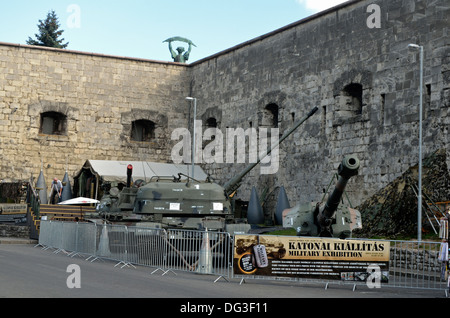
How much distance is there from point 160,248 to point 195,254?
74cm

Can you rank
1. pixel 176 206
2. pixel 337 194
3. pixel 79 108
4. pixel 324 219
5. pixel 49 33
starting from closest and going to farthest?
pixel 337 194 < pixel 324 219 < pixel 176 206 < pixel 79 108 < pixel 49 33

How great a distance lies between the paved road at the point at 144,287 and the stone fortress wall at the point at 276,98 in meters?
10.1

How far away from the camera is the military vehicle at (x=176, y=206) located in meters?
18.8

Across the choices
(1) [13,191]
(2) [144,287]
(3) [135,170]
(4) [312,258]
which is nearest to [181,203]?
(4) [312,258]

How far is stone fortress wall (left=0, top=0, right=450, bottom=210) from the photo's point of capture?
76.2 ft

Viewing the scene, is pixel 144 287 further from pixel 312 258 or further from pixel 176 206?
pixel 176 206

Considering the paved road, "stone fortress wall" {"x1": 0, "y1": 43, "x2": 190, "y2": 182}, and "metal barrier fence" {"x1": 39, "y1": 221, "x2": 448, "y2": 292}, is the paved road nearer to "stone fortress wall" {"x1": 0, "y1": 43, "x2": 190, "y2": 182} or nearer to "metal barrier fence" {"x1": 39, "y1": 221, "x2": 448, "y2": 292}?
"metal barrier fence" {"x1": 39, "y1": 221, "x2": 448, "y2": 292}

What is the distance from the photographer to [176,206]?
19.8 m

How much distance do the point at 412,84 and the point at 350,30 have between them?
147 inches

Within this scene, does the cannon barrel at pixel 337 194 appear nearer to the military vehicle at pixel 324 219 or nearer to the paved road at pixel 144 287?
the military vehicle at pixel 324 219

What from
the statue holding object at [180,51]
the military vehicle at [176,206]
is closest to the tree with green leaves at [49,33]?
the statue holding object at [180,51]

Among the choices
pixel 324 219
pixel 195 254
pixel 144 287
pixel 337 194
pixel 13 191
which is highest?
pixel 337 194
